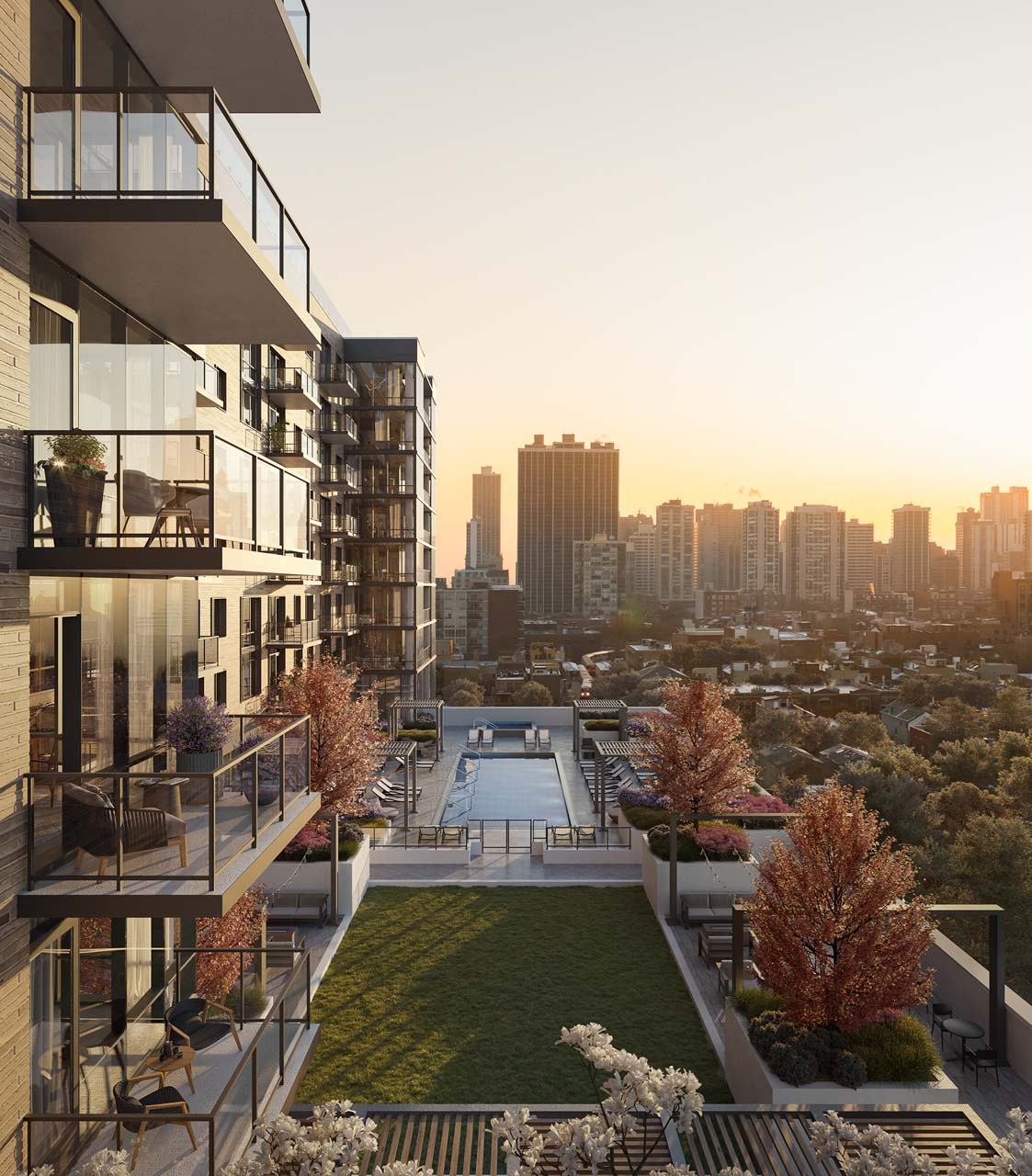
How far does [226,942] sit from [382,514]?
29697mm

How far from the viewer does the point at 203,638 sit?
13.5 meters

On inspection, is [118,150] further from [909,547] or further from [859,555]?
[909,547]

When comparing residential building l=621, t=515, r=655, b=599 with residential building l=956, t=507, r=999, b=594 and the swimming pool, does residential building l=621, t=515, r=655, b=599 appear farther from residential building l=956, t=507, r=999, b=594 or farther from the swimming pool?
the swimming pool

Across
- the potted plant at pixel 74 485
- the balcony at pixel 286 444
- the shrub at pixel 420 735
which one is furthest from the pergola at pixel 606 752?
the potted plant at pixel 74 485

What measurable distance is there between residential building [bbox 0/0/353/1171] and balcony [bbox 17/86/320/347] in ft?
0.08

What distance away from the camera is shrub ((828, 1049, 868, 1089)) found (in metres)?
8.82

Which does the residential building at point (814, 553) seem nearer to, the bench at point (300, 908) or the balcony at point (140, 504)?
the bench at point (300, 908)

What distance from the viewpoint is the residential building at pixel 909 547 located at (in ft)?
624

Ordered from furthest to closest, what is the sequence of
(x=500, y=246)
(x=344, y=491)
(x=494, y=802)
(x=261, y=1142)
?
(x=344, y=491) < (x=494, y=802) < (x=500, y=246) < (x=261, y=1142)

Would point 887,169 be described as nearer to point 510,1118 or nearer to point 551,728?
point 510,1118

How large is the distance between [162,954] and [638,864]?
1251 centimetres

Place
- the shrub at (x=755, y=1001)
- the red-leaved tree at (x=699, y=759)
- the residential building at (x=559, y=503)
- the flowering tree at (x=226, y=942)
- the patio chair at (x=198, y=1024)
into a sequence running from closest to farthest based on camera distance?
the patio chair at (x=198, y=1024), the flowering tree at (x=226, y=942), the shrub at (x=755, y=1001), the red-leaved tree at (x=699, y=759), the residential building at (x=559, y=503)

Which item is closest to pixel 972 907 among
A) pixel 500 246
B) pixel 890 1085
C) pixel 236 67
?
pixel 890 1085

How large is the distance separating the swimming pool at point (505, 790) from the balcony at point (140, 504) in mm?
17204
